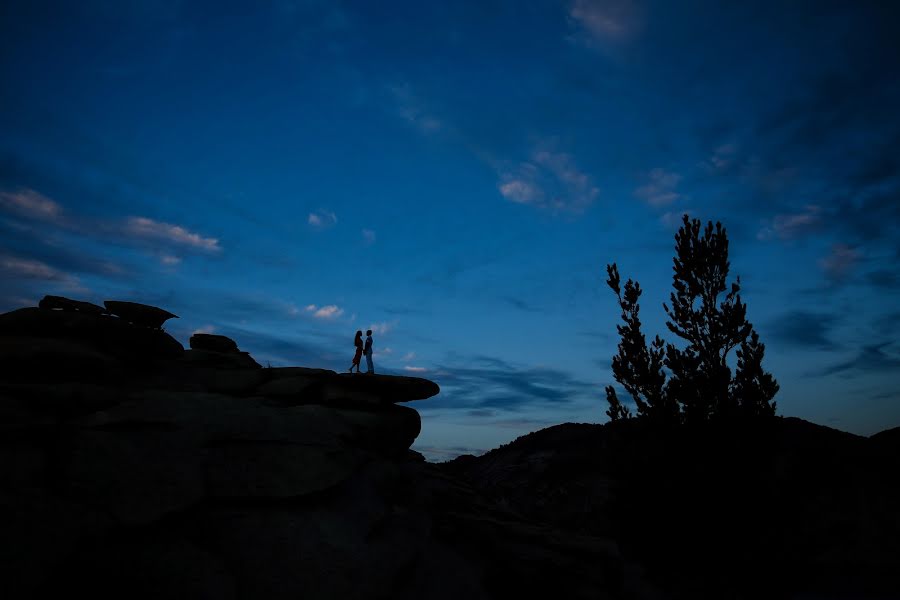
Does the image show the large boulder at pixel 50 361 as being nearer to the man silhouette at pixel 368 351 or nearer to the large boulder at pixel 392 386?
the large boulder at pixel 392 386

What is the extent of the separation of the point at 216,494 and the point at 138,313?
7554 millimetres

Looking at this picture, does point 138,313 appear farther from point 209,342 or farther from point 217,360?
point 209,342

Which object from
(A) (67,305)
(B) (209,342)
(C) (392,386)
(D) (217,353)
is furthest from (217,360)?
(C) (392,386)

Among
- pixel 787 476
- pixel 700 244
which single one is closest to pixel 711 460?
pixel 787 476

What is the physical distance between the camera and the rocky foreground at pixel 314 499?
6020 mm

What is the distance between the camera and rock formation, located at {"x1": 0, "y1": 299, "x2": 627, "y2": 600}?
5.76 meters

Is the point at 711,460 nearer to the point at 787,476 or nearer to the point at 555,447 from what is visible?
the point at 787,476

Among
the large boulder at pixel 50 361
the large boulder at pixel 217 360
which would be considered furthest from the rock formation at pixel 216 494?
the large boulder at pixel 217 360

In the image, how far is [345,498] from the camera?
28.1 feet

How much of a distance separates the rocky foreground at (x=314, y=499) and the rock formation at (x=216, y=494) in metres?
0.03

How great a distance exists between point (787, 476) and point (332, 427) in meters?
18.0

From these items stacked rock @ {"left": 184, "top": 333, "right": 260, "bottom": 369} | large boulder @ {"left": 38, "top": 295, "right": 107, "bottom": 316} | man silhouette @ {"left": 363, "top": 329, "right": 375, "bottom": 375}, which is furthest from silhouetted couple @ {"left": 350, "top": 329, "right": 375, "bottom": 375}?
large boulder @ {"left": 38, "top": 295, "right": 107, "bottom": 316}

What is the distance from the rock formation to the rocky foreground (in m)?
0.03

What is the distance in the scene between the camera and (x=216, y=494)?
7.20m
